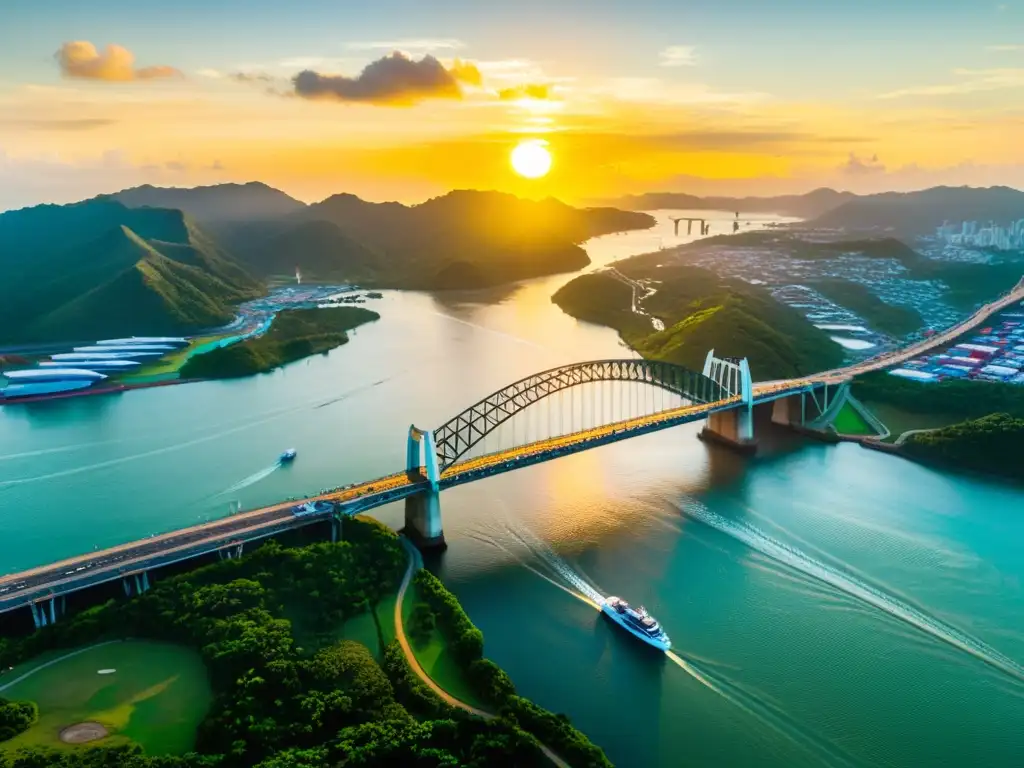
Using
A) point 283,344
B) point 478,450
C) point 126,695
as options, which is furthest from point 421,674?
point 283,344

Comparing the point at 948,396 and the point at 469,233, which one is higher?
the point at 469,233

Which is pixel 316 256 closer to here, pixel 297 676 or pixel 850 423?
pixel 850 423

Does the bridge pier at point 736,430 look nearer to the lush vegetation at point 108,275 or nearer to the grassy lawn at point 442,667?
the grassy lawn at point 442,667

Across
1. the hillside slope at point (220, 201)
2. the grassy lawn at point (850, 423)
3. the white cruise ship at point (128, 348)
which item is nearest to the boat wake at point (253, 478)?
the grassy lawn at point (850, 423)

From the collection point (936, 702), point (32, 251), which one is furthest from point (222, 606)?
point (32, 251)

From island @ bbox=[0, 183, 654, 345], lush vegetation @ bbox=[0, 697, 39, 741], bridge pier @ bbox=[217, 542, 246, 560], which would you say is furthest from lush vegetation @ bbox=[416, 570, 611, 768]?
island @ bbox=[0, 183, 654, 345]

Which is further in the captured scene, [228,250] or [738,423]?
[228,250]
